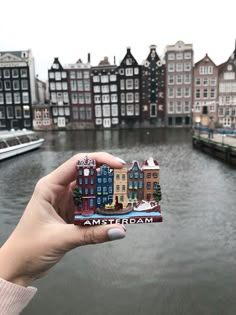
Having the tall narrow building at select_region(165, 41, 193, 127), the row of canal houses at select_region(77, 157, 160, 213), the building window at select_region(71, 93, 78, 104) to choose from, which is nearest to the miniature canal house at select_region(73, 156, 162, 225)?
the row of canal houses at select_region(77, 157, 160, 213)

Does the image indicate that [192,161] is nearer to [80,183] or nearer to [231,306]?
[231,306]

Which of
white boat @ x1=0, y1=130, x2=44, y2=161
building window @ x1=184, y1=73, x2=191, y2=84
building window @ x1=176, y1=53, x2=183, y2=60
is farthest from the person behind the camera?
building window @ x1=184, y1=73, x2=191, y2=84

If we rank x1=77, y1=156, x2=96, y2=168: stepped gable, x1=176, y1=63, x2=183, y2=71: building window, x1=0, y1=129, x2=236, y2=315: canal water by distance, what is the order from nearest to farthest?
x1=77, y1=156, x2=96, y2=168: stepped gable
x1=0, y1=129, x2=236, y2=315: canal water
x1=176, y1=63, x2=183, y2=71: building window

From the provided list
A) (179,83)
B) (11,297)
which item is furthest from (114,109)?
(11,297)

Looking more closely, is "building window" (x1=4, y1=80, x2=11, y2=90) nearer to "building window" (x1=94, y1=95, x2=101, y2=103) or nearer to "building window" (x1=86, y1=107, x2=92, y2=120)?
"building window" (x1=86, y1=107, x2=92, y2=120)

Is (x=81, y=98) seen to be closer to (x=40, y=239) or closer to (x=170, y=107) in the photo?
(x=170, y=107)

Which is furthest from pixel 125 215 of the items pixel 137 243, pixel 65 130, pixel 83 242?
pixel 65 130
